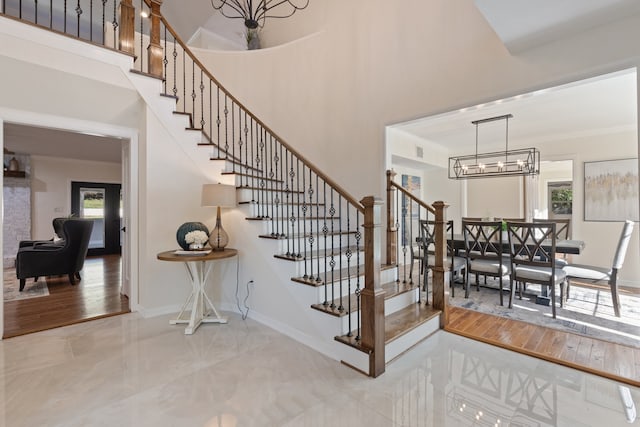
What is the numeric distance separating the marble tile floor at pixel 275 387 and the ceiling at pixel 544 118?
7.87 feet

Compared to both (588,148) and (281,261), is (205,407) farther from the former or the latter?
(588,148)

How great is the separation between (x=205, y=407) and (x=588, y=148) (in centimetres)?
671

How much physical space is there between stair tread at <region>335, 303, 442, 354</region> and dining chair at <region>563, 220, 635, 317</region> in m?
2.11

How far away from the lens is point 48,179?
6.93 meters

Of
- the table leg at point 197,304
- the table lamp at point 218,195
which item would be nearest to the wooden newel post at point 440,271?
the table lamp at point 218,195

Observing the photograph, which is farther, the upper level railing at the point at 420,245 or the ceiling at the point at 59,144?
the ceiling at the point at 59,144

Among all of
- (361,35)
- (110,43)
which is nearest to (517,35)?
(361,35)

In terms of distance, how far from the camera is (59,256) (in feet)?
14.7

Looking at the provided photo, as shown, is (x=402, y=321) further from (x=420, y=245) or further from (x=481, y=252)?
(x=481, y=252)

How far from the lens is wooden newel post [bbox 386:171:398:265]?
136 inches

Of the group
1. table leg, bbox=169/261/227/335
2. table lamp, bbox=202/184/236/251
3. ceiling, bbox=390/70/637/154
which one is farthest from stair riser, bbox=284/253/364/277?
ceiling, bbox=390/70/637/154

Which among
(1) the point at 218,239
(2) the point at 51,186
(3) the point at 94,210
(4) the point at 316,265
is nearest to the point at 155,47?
(1) the point at 218,239

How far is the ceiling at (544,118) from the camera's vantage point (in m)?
3.48

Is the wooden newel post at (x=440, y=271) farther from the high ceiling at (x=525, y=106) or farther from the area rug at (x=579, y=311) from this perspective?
the high ceiling at (x=525, y=106)
